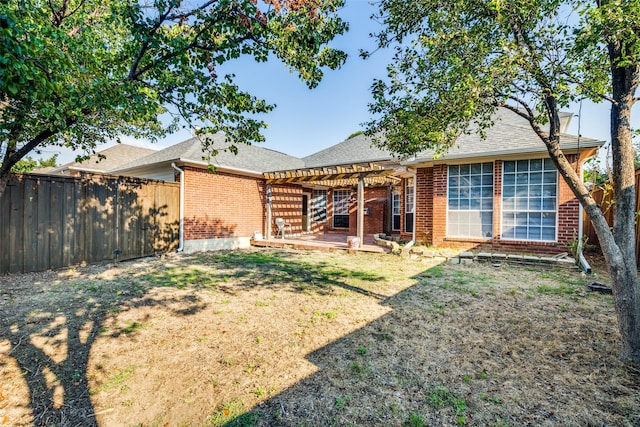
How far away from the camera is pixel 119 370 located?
3.00m

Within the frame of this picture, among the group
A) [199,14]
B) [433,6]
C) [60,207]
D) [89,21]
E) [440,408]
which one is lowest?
[440,408]

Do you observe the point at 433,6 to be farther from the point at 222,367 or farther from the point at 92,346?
the point at 92,346

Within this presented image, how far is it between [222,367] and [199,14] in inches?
172

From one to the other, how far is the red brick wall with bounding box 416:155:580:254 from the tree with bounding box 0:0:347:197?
6.58 m

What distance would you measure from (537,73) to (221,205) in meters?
10.5

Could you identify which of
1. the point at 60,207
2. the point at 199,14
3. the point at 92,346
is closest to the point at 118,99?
the point at 199,14

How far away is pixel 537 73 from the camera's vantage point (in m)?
3.30

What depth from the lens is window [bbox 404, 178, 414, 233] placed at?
41.6 ft

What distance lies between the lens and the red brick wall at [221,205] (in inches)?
414

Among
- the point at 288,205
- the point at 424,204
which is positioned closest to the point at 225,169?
the point at 288,205

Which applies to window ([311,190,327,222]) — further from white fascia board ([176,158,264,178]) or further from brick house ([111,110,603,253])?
white fascia board ([176,158,264,178])

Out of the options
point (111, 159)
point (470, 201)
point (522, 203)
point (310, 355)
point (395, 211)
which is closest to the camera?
point (310, 355)

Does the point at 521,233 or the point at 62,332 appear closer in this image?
the point at 62,332

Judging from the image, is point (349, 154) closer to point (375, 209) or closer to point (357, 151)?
point (357, 151)
